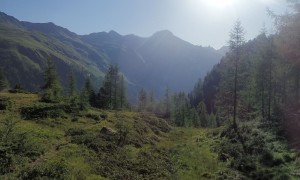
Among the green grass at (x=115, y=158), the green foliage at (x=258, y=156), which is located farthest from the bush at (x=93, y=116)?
the green foliage at (x=258, y=156)

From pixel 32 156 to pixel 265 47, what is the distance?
40.8m

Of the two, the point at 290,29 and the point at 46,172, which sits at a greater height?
the point at 290,29

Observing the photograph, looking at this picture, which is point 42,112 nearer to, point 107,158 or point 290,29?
point 107,158

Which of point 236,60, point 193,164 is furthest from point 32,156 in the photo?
point 236,60

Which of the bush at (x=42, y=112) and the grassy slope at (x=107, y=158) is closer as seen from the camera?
the grassy slope at (x=107, y=158)

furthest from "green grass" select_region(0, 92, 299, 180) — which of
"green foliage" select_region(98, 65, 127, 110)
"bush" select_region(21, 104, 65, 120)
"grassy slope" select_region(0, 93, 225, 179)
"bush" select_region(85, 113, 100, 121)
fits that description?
"green foliage" select_region(98, 65, 127, 110)

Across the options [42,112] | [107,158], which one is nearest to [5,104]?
[42,112]

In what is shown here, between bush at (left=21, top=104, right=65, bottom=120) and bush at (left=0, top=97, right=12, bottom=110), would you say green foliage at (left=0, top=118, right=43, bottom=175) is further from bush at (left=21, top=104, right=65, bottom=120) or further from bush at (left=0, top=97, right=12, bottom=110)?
bush at (left=0, top=97, right=12, bottom=110)

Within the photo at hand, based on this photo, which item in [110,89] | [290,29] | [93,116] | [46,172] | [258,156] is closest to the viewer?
[46,172]

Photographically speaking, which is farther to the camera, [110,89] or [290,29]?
[110,89]

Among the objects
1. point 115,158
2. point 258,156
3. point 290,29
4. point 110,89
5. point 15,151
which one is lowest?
point 115,158

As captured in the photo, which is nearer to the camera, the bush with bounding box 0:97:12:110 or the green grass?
the green grass

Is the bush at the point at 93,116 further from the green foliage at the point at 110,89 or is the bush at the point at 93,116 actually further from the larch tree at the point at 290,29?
the green foliage at the point at 110,89

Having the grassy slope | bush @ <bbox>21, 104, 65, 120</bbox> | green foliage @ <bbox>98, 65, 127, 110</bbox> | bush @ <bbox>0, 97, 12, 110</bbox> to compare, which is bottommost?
the grassy slope
